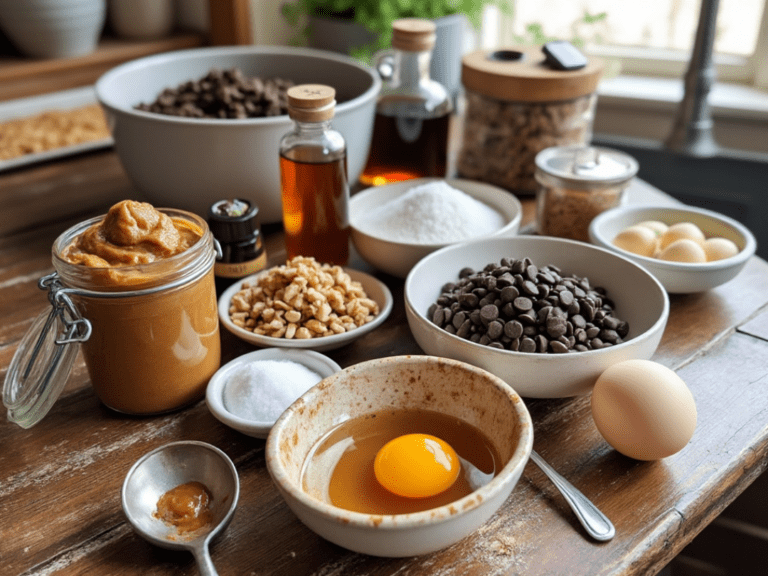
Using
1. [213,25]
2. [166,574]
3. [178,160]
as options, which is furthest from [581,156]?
[213,25]

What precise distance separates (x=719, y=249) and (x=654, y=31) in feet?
5.04

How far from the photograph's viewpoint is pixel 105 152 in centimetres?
186

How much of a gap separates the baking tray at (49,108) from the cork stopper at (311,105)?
35.3 inches

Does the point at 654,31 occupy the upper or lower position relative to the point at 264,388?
upper

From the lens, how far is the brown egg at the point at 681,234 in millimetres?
1217

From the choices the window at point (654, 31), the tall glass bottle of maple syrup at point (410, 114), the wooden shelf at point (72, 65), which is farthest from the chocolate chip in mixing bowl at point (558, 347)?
the wooden shelf at point (72, 65)

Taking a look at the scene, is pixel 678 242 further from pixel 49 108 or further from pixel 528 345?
pixel 49 108

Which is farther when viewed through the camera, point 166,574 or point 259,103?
point 259,103

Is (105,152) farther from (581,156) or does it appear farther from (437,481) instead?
(437,481)

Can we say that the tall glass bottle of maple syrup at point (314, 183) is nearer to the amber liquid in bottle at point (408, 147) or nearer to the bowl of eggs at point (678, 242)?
the amber liquid in bottle at point (408, 147)

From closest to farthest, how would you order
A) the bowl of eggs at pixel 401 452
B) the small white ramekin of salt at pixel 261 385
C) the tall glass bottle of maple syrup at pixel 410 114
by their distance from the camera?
the bowl of eggs at pixel 401 452
the small white ramekin of salt at pixel 261 385
the tall glass bottle of maple syrup at pixel 410 114

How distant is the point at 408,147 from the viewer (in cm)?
151

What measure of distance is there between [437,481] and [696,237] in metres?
0.73

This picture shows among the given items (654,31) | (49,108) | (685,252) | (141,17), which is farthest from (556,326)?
(141,17)
